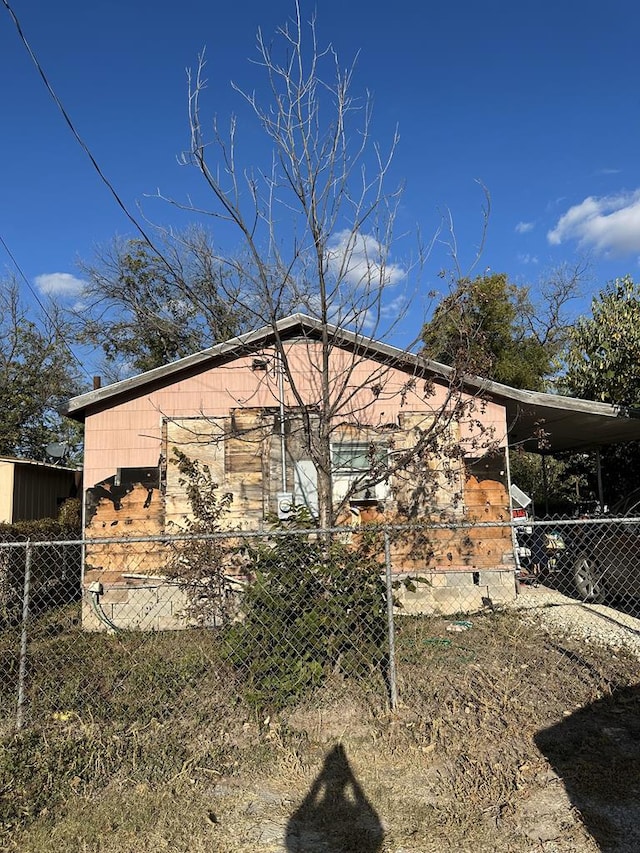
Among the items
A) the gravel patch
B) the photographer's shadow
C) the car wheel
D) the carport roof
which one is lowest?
the photographer's shadow

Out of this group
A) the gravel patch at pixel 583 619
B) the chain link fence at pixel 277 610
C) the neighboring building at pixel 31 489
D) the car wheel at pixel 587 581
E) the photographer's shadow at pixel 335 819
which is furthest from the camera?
the neighboring building at pixel 31 489

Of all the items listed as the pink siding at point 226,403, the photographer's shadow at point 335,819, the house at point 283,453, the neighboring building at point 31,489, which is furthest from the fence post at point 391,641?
the neighboring building at point 31,489

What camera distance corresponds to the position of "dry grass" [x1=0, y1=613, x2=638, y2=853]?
3.10 meters

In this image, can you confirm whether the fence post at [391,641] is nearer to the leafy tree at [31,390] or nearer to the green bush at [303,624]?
the green bush at [303,624]

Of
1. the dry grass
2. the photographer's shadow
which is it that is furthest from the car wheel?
the photographer's shadow

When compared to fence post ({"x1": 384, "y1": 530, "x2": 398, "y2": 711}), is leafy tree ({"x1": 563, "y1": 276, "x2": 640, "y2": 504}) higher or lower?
higher

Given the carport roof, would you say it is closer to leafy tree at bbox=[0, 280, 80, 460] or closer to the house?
the house

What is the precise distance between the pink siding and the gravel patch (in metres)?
2.36

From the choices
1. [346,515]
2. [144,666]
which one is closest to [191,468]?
[346,515]

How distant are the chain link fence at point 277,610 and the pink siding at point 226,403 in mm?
1340

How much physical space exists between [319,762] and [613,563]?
613 centimetres

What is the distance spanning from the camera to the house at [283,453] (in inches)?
314

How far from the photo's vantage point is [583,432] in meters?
10.7

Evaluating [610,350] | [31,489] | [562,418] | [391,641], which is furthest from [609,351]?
[31,489]
